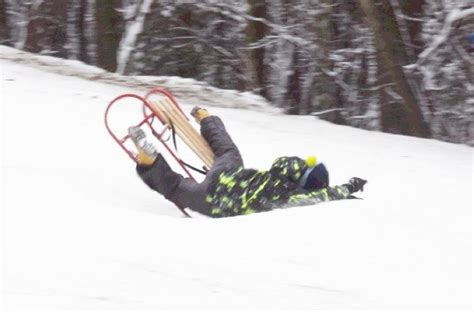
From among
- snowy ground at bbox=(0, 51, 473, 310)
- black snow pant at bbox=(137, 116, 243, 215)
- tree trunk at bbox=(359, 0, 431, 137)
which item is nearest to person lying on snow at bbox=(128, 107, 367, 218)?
black snow pant at bbox=(137, 116, 243, 215)

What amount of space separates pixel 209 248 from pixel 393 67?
7.42 m

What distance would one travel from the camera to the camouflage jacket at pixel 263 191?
553 cm

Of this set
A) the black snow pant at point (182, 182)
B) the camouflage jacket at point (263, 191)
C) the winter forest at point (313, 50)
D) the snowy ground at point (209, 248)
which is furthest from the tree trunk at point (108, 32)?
the camouflage jacket at point (263, 191)

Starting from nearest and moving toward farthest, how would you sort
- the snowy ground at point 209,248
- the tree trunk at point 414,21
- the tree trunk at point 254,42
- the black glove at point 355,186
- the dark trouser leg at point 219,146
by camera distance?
1. the snowy ground at point 209,248
2. the black glove at point 355,186
3. the dark trouser leg at point 219,146
4. the tree trunk at point 414,21
5. the tree trunk at point 254,42

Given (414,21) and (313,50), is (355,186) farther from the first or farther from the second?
(414,21)

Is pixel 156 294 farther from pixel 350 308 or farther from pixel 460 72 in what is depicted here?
pixel 460 72

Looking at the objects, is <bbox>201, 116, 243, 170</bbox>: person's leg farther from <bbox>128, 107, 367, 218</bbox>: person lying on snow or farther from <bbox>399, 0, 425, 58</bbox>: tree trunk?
<bbox>399, 0, 425, 58</bbox>: tree trunk

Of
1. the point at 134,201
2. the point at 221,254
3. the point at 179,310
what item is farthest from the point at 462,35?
the point at 179,310

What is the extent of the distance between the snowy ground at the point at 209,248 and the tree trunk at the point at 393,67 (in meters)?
4.54

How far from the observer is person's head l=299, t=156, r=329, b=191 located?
18.3 ft

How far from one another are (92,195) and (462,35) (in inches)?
262

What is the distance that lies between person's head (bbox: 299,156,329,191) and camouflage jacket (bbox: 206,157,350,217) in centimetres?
3

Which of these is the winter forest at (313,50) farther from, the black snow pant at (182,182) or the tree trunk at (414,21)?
the black snow pant at (182,182)

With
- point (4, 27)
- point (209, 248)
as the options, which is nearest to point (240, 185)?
point (209, 248)
